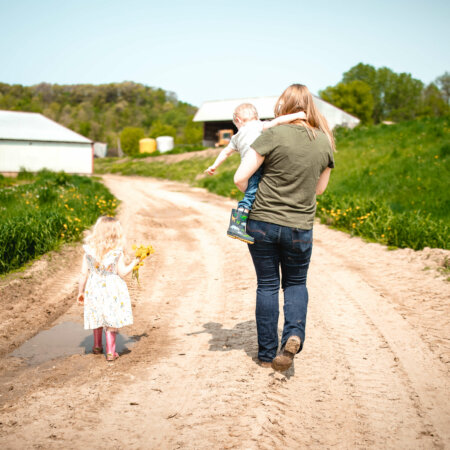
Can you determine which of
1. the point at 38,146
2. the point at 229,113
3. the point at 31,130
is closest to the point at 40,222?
the point at 38,146

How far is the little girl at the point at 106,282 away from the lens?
4.03m

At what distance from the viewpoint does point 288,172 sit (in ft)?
10.9

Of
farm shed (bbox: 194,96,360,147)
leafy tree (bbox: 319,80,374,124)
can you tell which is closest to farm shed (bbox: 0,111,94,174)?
farm shed (bbox: 194,96,360,147)

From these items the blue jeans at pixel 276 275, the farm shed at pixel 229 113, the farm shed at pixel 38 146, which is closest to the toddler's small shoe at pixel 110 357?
the blue jeans at pixel 276 275

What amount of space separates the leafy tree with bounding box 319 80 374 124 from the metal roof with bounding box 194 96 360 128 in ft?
61.2

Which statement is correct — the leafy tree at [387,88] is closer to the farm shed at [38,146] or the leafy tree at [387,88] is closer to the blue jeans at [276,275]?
the farm shed at [38,146]

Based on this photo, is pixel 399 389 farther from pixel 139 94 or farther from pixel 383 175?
pixel 139 94

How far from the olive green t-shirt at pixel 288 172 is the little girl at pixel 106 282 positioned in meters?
1.40

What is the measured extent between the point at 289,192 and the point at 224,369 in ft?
5.12

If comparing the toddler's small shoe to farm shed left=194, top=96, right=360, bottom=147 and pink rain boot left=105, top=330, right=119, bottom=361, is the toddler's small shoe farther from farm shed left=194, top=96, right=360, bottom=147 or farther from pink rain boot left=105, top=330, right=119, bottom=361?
farm shed left=194, top=96, right=360, bottom=147

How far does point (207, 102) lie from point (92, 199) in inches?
1257

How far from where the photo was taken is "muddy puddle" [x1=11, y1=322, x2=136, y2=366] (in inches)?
169

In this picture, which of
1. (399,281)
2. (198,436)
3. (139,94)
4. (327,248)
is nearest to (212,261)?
(327,248)

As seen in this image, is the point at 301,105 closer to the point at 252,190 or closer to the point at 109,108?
the point at 252,190
